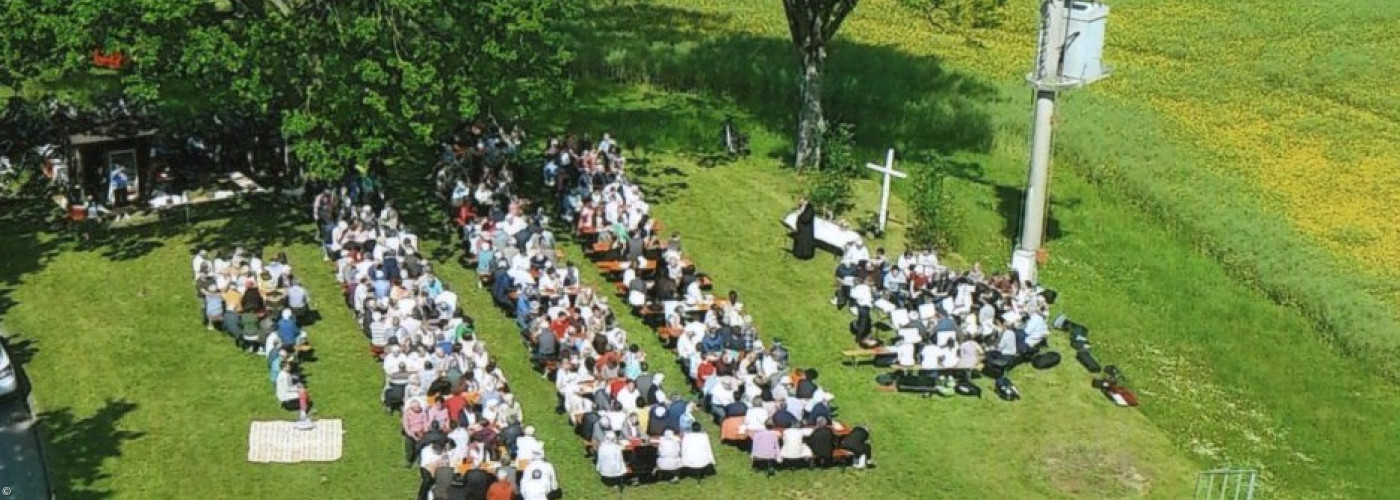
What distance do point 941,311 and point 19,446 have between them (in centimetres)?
1694

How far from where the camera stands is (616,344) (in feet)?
94.8

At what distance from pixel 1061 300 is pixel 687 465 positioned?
12741mm

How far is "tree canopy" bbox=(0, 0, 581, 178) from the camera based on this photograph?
108ft

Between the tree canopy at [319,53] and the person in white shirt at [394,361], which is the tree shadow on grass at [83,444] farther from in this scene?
the tree canopy at [319,53]

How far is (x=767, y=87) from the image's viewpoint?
49.9 meters

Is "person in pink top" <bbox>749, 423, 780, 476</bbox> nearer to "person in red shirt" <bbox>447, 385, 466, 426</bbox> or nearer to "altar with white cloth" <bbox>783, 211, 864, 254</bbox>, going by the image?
"person in red shirt" <bbox>447, 385, 466, 426</bbox>

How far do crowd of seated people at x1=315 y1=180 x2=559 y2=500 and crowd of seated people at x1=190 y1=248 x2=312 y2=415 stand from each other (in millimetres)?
1302

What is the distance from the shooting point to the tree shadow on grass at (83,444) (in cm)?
2512

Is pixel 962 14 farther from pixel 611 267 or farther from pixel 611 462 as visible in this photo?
pixel 611 462

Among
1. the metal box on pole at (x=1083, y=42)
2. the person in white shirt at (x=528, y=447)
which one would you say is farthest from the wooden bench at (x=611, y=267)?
the metal box on pole at (x=1083, y=42)

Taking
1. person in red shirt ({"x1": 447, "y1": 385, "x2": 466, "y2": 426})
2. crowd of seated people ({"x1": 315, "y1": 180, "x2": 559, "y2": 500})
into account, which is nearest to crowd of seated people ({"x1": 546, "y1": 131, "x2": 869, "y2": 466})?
crowd of seated people ({"x1": 315, "y1": 180, "x2": 559, "y2": 500})

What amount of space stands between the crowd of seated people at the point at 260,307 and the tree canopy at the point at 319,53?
2890 mm

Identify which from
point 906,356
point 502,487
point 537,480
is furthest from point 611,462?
point 906,356

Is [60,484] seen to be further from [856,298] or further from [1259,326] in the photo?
[1259,326]
